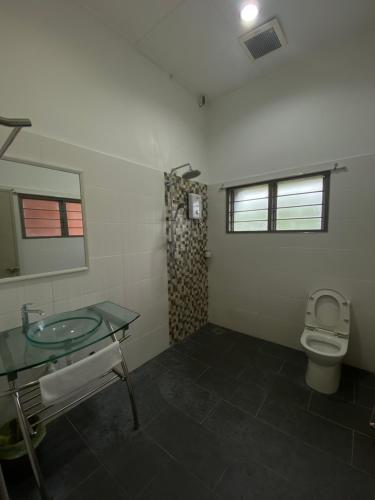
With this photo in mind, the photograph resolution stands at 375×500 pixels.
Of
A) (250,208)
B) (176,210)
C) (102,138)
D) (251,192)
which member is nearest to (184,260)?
(176,210)

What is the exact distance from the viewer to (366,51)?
180cm

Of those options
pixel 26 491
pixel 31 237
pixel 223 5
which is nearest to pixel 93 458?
pixel 26 491

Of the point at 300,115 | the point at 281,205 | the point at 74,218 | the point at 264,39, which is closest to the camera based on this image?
the point at 74,218

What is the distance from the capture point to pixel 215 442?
136 centimetres

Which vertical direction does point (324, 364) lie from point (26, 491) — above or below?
above

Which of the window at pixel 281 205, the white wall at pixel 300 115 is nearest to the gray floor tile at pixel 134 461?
the window at pixel 281 205

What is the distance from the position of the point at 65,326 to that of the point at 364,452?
81.0 inches

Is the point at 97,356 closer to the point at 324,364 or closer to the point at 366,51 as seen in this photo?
the point at 324,364

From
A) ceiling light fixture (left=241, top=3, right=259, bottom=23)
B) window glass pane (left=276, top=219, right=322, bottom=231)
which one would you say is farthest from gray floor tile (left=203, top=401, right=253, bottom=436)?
ceiling light fixture (left=241, top=3, right=259, bottom=23)

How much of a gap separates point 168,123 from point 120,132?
67 cm

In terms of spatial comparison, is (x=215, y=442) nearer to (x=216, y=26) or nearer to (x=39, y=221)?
(x=39, y=221)

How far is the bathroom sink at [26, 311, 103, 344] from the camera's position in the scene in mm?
1335

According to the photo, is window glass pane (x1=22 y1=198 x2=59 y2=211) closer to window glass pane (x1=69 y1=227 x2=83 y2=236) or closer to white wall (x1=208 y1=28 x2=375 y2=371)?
window glass pane (x1=69 y1=227 x2=83 y2=236)

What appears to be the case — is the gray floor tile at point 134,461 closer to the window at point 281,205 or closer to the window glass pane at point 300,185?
the window at point 281,205
